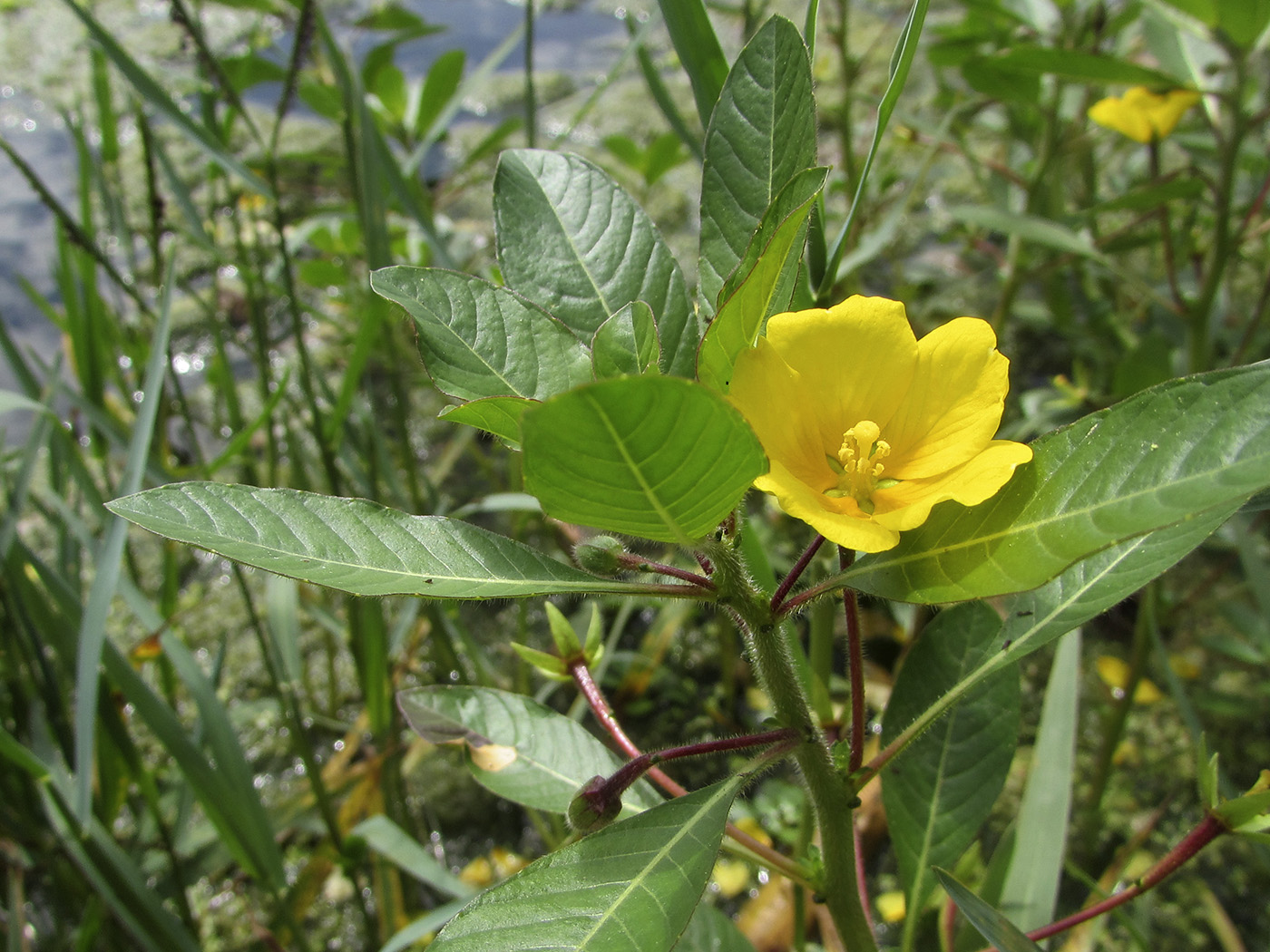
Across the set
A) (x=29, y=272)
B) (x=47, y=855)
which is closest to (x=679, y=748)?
(x=47, y=855)

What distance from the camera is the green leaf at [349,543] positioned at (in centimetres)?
54

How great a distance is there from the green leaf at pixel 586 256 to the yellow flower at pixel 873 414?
0.10 metres

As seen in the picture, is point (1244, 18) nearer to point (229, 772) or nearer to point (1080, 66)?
point (1080, 66)

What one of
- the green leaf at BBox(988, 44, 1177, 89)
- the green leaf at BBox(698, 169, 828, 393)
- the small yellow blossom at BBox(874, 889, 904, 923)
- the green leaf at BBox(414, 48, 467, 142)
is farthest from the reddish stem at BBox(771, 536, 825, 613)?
the green leaf at BBox(414, 48, 467, 142)

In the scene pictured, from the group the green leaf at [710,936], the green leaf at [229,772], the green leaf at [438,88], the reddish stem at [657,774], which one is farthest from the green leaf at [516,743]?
the green leaf at [438,88]

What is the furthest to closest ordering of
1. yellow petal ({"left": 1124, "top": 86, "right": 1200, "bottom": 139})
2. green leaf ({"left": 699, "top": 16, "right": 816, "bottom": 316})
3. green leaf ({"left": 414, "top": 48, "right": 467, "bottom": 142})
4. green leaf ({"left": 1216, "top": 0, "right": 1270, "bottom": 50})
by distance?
green leaf ({"left": 414, "top": 48, "right": 467, "bottom": 142}), yellow petal ({"left": 1124, "top": 86, "right": 1200, "bottom": 139}), green leaf ({"left": 1216, "top": 0, "right": 1270, "bottom": 50}), green leaf ({"left": 699, "top": 16, "right": 816, "bottom": 316})

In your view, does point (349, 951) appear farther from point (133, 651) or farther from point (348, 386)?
point (348, 386)

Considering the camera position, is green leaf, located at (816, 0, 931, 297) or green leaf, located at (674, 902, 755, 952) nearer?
green leaf, located at (816, 0, 931, 297)

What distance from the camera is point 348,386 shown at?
49.4 inches

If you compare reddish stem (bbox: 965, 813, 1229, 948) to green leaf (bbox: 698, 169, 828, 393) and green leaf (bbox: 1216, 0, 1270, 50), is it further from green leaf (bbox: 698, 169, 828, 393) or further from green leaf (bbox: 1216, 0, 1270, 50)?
green leaf (bbox: 1216, 0, 1270, 50)

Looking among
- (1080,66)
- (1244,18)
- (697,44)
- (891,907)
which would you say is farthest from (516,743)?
(1244,18)

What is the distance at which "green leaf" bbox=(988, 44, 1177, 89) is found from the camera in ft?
3.94

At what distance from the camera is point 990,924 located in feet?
2.04

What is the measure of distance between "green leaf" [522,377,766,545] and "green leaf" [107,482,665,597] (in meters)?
0.10
